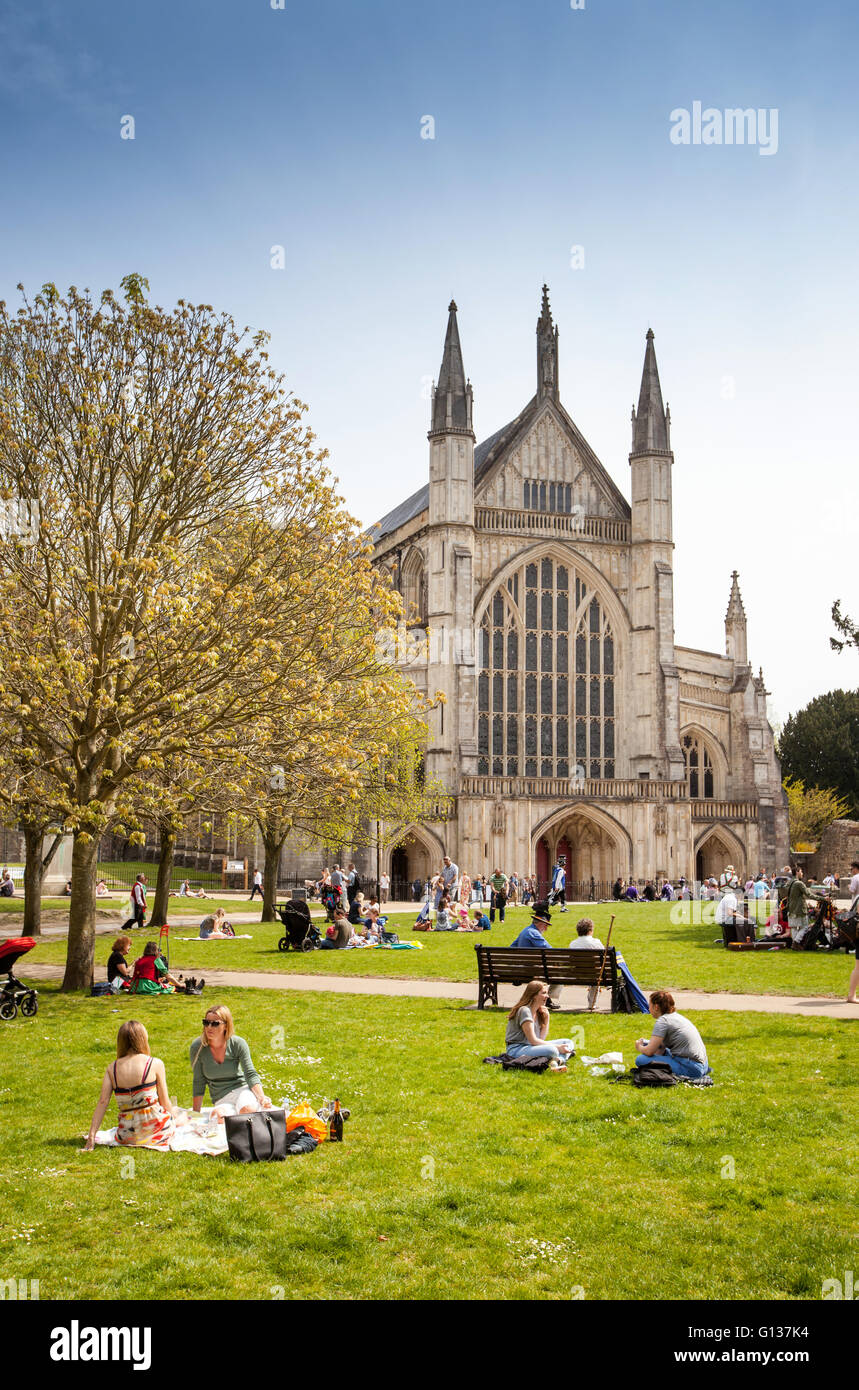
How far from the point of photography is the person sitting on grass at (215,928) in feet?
83.5

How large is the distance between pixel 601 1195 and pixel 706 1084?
3124 millimetres

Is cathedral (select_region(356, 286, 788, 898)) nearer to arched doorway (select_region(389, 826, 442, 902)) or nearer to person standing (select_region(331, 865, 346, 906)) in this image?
arched doorway (select_region(389, 826, 442, 902))

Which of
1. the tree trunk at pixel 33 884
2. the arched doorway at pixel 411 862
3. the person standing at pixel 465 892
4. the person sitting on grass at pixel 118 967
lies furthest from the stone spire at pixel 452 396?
the person sitting on grass at pixel 118 967

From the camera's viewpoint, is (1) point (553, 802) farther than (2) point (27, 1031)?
Yes

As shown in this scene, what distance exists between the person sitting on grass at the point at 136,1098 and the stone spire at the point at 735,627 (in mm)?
49345

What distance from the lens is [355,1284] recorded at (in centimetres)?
537

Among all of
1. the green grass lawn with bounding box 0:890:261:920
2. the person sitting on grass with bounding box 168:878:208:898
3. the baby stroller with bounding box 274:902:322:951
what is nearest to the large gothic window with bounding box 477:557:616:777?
the person sitting on grass with bounding box 168:878:208:898

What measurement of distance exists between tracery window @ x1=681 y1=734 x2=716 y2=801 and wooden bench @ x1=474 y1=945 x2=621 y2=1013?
41118mm

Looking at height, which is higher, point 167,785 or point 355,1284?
point 167,785

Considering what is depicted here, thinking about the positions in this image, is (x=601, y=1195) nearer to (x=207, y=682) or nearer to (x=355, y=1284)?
(x=355, y=1284)

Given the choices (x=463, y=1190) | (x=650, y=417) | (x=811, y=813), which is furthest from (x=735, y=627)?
(x=463, y=1190)

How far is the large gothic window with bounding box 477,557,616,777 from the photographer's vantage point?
166 feet

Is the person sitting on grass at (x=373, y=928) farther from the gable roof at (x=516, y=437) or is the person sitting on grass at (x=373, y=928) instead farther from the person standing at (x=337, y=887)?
the gable roof at (x=516, y=437)
